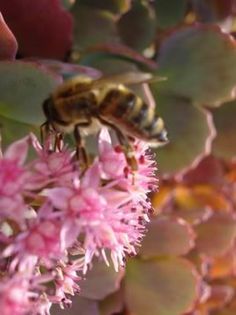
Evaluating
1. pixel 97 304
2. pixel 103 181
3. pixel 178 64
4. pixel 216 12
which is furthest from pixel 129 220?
pixel 216 12

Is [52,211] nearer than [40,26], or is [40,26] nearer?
[52,211]

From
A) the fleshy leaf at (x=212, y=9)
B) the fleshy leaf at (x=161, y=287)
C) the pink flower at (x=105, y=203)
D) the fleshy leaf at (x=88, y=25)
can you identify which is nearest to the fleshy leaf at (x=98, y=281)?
the fleshy leaf at (x=161, y=287)

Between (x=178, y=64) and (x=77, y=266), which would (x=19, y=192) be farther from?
(x=178, y=64)

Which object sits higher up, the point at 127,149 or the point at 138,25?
the point at 127,149

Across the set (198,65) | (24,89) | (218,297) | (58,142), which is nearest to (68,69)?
(24,89)

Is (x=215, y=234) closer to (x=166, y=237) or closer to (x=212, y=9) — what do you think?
(x=166, y=237)

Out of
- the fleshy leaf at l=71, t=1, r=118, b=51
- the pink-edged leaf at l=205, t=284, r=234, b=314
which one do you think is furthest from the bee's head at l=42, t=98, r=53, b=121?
the pink-edged leaf at l=205, t=284, r=234, b=314

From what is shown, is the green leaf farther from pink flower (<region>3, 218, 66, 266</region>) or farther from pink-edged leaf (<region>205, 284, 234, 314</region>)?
pink-edged leaf (<region>205, 284, 234, 314</region>)
